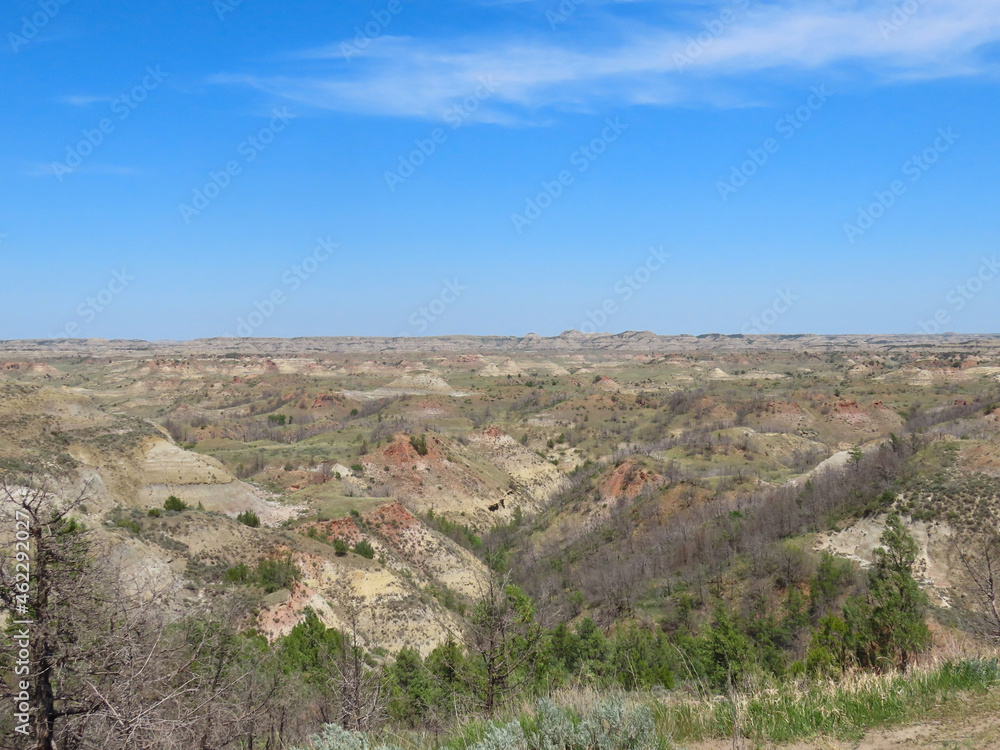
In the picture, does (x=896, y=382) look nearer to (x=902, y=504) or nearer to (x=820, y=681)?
(x=902, y=504)

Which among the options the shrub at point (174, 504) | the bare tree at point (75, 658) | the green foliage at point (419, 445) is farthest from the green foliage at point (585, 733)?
the green foliage at point (419, 445)

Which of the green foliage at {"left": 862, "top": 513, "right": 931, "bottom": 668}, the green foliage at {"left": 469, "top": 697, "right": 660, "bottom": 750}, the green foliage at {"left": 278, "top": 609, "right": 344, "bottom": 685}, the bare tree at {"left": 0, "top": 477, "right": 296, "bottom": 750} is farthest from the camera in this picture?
the green foliage at {"left": 278, "top": 609, "right": 344, "bottom": 685}

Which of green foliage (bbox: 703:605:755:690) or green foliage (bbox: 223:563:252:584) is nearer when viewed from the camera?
green foliage (bbox: 703:605:755:690)

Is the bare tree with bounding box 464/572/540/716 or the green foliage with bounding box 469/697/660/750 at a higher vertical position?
the green foliage with bounding box 469/697/660/750

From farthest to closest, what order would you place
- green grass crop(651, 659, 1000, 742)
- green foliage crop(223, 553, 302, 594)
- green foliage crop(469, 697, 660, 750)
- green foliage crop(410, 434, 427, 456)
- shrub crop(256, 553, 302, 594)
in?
green foliage crop(410, 434, 427, 456)
shrub crop(256, 553, 302, 594)
green foliage crop(223, 553, 302, 594)
green grass crop(651, 659, 1000, 742)
green foliage crop(469, 697, 660, 750)

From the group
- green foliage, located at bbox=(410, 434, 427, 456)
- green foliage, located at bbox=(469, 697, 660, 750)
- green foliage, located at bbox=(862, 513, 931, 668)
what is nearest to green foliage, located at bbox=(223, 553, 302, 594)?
green foliage, located at bbox=(862, 513, 931, 668)

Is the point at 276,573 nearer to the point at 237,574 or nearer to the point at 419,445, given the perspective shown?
the point at 237,574

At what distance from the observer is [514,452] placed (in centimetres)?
8375

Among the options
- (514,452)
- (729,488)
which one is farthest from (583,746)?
(514,452)

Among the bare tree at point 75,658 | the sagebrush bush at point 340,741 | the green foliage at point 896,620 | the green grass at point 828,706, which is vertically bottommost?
the green foliage at point 896,620

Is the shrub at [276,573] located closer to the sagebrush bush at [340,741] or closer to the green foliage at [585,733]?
the sagebrush bush at [340,741]

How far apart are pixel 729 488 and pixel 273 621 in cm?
3713

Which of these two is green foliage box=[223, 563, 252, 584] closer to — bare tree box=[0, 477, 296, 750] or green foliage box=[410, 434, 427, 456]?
bare tree box=[0, 477, 296, 750]

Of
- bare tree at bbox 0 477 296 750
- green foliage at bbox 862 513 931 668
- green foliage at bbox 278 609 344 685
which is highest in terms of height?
bare tree at bbox 0 477 296 750
